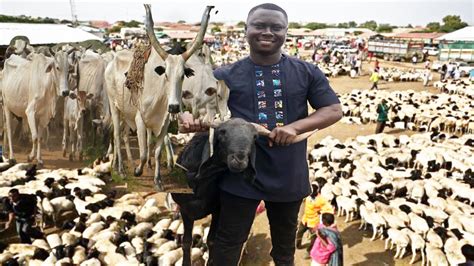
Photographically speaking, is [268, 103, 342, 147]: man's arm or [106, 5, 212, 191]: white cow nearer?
[268, 103, 342, 147]: man's arm

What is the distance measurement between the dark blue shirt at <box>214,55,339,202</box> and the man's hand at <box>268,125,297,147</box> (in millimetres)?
200

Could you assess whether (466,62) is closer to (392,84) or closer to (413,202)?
(392,84)

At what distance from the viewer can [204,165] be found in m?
2.64

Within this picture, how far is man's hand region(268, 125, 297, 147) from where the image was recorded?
2.24 meters

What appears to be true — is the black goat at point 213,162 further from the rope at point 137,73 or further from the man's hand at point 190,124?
the rope at point 137,73

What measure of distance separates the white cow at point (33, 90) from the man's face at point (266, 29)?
378 centimetres

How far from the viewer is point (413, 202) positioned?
8.41 meters

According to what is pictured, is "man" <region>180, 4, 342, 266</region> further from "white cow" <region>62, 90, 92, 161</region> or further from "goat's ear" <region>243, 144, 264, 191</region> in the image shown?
"white cow" <region>62, 90, 92, 161</region>

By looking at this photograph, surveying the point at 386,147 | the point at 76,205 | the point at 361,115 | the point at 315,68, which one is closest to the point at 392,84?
the point at 361,115

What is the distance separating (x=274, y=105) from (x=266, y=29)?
43cm

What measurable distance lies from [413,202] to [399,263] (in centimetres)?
167

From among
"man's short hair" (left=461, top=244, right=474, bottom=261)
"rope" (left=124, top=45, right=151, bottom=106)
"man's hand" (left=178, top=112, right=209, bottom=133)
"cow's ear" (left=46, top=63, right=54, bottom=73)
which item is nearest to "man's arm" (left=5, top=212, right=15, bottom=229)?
"cow's ear" (left=46, top=63, right=54, bottom=73)

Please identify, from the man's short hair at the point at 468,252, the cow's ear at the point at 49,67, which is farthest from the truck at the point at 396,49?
the cow's ear at the point at 49,67

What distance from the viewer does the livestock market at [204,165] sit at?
2.54m
